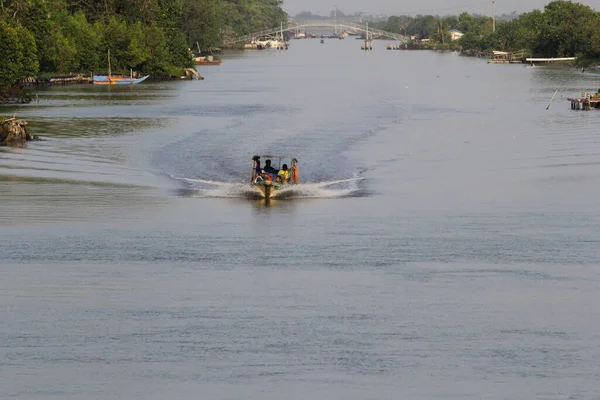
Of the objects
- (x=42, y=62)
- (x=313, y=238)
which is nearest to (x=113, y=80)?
(x=42, y=62)

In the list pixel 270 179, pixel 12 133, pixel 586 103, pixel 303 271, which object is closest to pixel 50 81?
pixel 586 103

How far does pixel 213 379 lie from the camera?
26719mm

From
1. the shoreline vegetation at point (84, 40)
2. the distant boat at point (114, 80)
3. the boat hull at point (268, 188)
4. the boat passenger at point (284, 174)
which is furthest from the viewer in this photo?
the distant boat at point (114, 80)

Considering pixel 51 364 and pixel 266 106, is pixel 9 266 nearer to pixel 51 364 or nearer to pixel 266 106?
pixel 51 364

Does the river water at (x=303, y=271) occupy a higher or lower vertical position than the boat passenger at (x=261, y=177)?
lower

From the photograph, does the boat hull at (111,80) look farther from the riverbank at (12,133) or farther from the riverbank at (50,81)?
the riverbank at (12,133)

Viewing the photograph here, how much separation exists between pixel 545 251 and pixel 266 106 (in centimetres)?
7578

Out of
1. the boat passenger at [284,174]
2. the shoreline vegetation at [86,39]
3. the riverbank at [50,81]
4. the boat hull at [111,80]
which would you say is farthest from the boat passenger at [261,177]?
the boat hull at [111,80]

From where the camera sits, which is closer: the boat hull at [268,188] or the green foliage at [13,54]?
the boat hull at [268,188]

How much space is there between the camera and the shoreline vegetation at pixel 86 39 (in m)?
115

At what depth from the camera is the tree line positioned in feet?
378

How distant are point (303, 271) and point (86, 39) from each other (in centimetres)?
11982

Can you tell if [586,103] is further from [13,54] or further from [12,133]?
[12,133]

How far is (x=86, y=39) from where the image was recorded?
496ft
